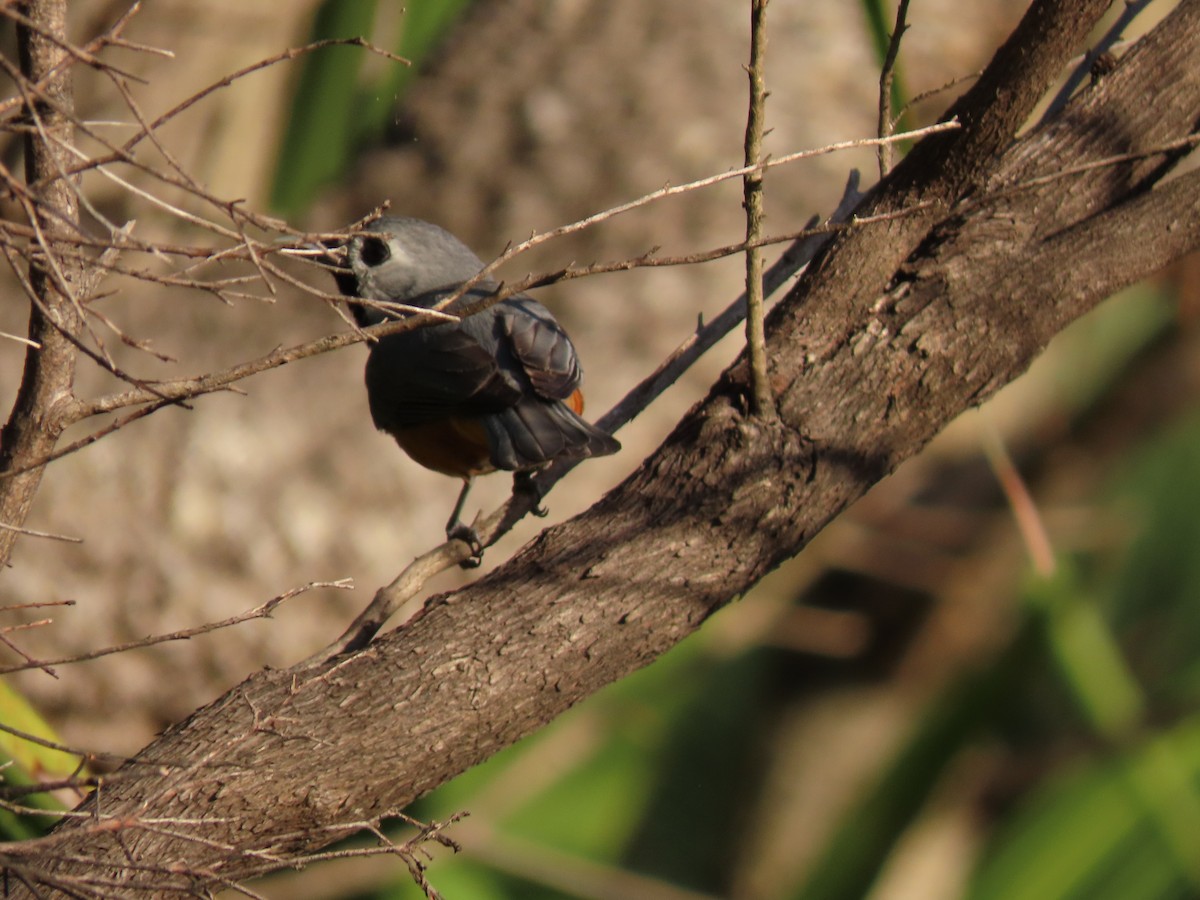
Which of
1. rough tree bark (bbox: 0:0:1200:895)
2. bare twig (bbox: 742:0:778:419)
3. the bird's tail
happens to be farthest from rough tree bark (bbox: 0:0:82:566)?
the bird's tail

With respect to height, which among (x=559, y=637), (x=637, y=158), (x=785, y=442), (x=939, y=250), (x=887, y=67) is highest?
(x=637, y=158)

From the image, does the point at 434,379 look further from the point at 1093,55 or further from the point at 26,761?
the point at 1093,55

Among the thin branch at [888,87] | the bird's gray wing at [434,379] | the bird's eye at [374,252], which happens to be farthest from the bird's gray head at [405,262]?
the thin branch at [888,87]

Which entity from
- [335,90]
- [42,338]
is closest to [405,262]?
[42,338]

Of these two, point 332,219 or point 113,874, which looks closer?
point 113,874

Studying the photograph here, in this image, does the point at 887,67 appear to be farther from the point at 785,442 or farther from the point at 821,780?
the point at 821,780

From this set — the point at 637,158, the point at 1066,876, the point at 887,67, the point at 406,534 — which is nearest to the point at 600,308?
the point at 637,158
